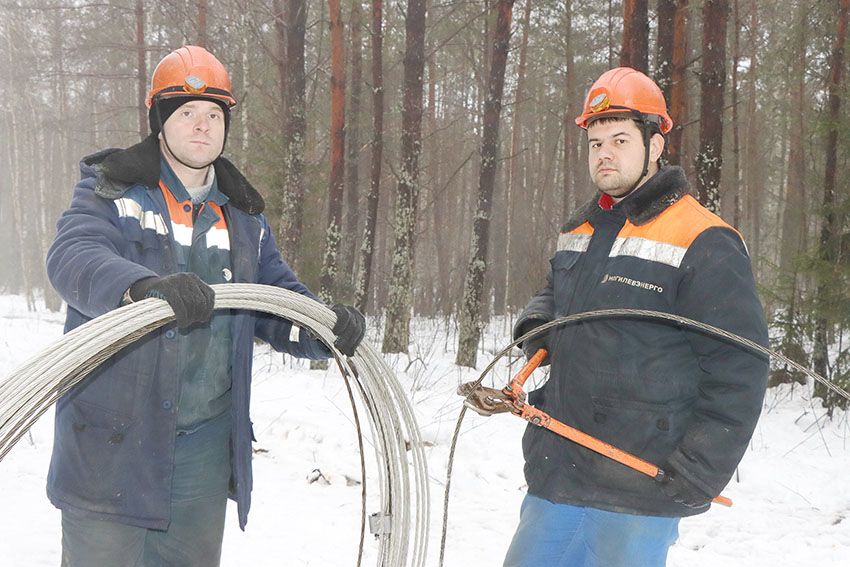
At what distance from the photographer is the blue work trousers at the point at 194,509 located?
6.99ft

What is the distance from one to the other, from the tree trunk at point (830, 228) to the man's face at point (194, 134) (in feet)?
22.1

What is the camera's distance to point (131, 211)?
1.97 meters

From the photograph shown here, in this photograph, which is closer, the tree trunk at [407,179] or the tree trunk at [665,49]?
the tree trunk at [665,49]

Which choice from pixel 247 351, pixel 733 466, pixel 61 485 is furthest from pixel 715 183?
pixel 61 485

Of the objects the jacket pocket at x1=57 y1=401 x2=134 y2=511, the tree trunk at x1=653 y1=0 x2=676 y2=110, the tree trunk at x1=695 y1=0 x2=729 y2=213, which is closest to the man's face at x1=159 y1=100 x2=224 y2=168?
the jacket pocket at x1=57 y1=401 x2=134 y2=511

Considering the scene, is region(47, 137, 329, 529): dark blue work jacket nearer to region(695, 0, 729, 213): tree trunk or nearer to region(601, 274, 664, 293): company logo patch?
region(601, 274, 664, 293): company logo patch

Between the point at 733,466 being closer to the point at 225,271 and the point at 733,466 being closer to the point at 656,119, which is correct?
the point at 656,119

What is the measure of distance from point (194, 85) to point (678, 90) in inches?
292

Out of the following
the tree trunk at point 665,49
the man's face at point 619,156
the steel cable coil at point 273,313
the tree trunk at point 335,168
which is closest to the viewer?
the steel cable coil at point 273,313

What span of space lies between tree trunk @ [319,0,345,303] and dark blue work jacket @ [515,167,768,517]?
21.9 ft

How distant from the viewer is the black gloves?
2289mm

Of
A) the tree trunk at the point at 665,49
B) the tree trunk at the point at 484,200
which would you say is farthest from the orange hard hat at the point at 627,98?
the tree trunk at the point at 484,200

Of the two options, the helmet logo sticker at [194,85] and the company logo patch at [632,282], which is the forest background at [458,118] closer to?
the company logo patch at [632,282]

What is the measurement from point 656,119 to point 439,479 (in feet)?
10.4
